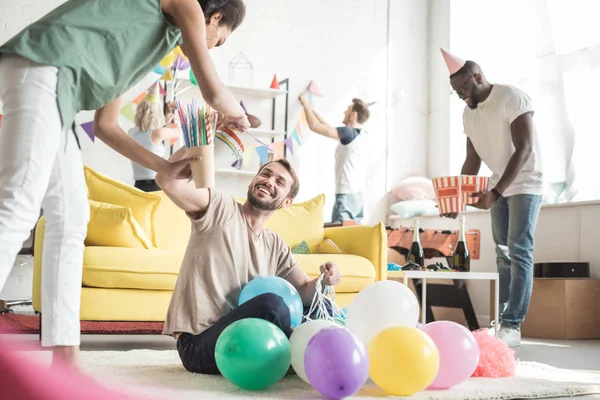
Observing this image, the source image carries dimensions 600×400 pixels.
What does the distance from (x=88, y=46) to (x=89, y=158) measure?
12.8 ft

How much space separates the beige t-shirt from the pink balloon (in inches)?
24.7

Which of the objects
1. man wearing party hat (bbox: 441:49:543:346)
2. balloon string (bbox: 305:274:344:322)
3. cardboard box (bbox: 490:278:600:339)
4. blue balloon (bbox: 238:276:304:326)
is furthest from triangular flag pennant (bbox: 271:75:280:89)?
blue balloon (bbox: 238:276:304:326)

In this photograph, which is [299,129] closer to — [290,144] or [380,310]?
[290,144]

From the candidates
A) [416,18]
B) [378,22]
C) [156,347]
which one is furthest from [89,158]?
[416,18]

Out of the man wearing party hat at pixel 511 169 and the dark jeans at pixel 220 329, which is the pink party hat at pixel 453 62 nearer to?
the man wearing party hat at pixel 511 169

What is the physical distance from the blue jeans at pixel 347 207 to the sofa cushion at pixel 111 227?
94.9 inches

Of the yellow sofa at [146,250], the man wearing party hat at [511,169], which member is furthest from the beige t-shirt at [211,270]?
the man wearing party hat at [511,169]

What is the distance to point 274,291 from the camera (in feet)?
7.00

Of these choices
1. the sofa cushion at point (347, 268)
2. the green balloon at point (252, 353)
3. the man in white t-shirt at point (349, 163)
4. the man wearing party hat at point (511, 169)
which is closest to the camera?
the green balloon at point (252, 353)

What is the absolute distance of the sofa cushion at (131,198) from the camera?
12.0ft

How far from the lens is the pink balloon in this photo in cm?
201

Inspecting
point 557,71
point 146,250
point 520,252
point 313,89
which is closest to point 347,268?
point 520,252

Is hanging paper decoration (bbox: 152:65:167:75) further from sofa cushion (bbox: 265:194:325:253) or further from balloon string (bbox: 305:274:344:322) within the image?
balloon string (bbox: 305:274:344:322)

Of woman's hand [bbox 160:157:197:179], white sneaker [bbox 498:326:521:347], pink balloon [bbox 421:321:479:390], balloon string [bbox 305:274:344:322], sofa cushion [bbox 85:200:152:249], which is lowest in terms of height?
white sneaker [bbox 498:326:521:347]
